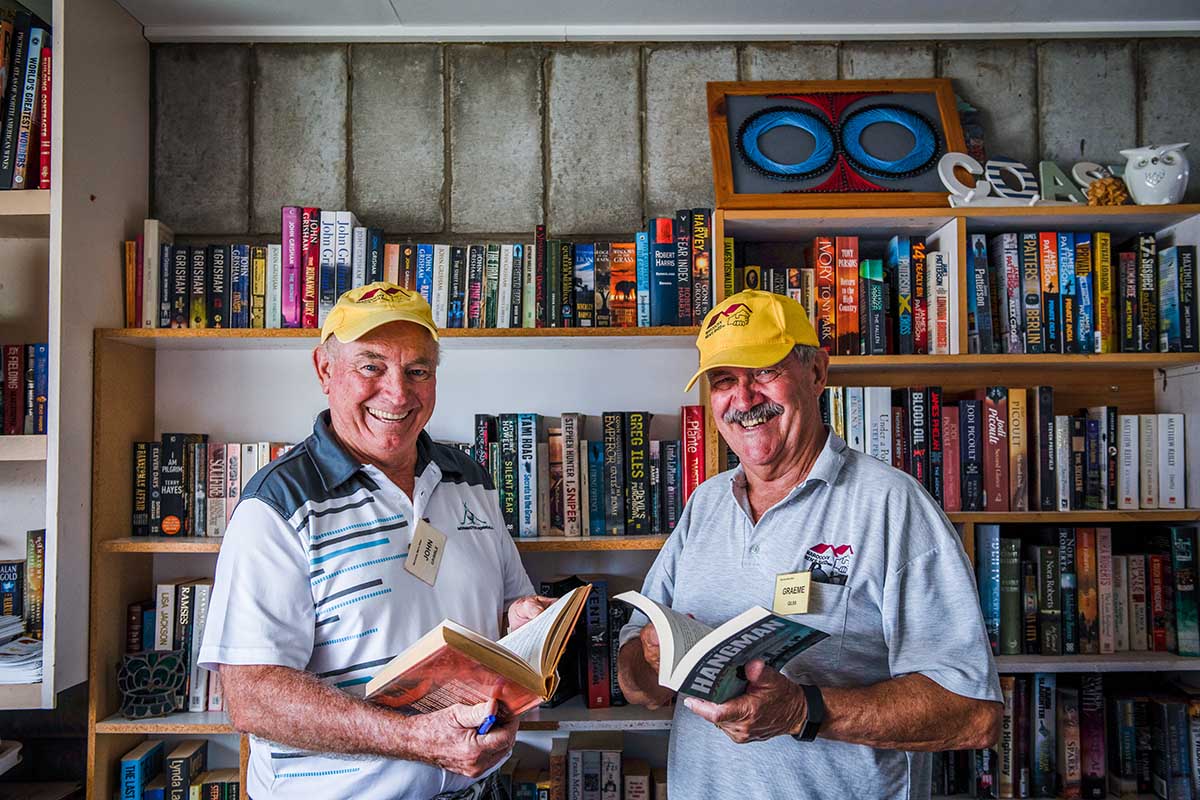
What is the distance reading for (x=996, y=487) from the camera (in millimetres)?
2236

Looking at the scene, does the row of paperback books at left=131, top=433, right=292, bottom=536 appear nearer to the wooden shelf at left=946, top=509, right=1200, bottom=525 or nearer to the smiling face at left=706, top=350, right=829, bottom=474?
the smiling face at left=706, top=350, right=829, bottom=474

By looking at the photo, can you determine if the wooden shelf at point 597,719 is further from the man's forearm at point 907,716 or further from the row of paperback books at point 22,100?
the row of paperback books at point 22,100

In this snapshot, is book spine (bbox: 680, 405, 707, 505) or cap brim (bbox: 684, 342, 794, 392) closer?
cap brim (bbox: 684, 342, 794, 392)

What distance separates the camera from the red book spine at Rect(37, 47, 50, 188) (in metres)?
2.11

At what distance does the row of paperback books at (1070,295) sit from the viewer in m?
2.27

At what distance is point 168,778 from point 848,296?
2.33 m

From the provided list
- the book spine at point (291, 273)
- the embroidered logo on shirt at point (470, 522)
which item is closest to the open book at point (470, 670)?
the embroidered logo on shirt at point (470, 522)

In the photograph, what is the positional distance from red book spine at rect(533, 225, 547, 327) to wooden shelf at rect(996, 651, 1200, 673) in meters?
1.53

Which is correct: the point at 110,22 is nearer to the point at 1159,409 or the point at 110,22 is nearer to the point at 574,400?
the point at 574,400

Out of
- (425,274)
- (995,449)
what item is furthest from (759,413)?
(425,274)

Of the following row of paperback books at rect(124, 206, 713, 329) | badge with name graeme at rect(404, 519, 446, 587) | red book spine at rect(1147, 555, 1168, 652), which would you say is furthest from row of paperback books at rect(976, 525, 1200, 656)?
badge with name graeme at rect(404, 519, 446, 587)

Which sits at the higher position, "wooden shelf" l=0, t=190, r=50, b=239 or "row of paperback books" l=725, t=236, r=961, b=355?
"wooden shelf" l=0, t=190, r=50, b=239

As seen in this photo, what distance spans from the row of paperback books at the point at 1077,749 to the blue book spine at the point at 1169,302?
3.10 feet

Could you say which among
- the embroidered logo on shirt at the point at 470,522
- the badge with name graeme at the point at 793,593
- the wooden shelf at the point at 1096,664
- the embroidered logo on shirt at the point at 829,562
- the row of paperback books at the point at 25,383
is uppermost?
the row of paperback books at the point at 25,383
